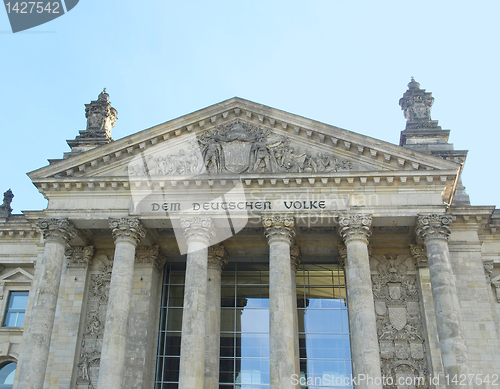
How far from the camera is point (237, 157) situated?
25453mm

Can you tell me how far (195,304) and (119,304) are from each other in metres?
3.05

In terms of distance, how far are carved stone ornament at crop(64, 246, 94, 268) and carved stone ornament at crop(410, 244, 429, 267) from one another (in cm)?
1467

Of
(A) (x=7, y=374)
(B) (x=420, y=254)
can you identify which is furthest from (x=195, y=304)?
(A) (x=7, y=374)

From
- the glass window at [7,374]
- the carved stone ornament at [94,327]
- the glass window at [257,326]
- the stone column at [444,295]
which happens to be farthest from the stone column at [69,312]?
the stone column at [444,295]

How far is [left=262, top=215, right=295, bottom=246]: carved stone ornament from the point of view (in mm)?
23734

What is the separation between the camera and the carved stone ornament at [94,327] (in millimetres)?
24469

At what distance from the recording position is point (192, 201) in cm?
2481

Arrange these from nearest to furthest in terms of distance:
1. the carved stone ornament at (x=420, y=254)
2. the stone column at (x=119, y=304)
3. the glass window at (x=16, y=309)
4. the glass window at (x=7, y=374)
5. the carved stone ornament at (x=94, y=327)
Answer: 1. the stone column at (x=119, y=304)
2. the carved stone ornament at (x=94, y=327)
3. the carved stone ornament at (x=420, y=254)
4. the glass window at (x=7, y=374)
5. the glass window at (x=16, y=309)

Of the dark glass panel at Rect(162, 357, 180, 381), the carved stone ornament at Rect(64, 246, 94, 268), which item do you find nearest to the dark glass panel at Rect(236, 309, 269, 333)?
the dark glass panel at Rect(162, 357, 180, 381)

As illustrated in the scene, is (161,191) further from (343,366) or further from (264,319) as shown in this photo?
(343,366)

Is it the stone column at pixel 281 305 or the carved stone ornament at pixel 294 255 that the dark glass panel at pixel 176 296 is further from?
the stone column at pixel 281 305

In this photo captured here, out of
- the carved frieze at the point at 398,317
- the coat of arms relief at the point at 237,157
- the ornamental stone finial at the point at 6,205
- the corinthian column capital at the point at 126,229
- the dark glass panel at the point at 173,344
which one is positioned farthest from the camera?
the ornamental stone finial at the point at 6,205

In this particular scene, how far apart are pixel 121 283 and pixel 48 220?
442 centimetres

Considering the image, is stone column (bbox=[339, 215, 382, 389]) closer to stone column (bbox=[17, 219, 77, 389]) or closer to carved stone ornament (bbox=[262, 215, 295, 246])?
carved stone ornament (bbox=[262, 215, 295, 246])
